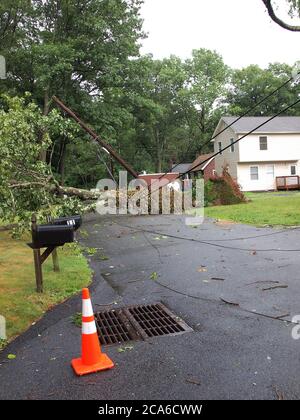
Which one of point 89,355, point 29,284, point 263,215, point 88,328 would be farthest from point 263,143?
point 89,355

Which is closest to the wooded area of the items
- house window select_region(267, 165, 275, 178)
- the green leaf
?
the green leaf

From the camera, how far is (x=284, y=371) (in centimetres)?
350

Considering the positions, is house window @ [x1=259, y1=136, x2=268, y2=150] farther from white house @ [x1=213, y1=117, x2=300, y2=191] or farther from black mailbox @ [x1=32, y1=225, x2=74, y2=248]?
black mailbox @ [x1=32, y1=225, x2=74, y2=248]

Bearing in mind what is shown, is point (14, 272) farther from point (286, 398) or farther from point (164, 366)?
point (286, 398)

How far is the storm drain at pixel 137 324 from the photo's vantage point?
178 inches

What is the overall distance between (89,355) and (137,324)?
115 centimetres

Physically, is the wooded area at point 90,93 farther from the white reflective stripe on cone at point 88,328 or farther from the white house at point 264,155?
the white house at point 264,155

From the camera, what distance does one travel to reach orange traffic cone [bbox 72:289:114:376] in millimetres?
3695

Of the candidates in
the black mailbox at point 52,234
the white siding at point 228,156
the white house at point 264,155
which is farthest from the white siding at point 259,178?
the black mailbox at point 52,234

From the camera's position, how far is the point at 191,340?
427 cm

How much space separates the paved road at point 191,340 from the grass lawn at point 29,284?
0.23 metres

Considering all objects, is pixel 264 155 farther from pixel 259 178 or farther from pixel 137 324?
pixel 137 324

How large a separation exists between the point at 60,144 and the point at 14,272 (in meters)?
22.7

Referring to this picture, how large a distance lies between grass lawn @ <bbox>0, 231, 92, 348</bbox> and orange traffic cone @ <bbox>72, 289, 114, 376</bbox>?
1308mm
